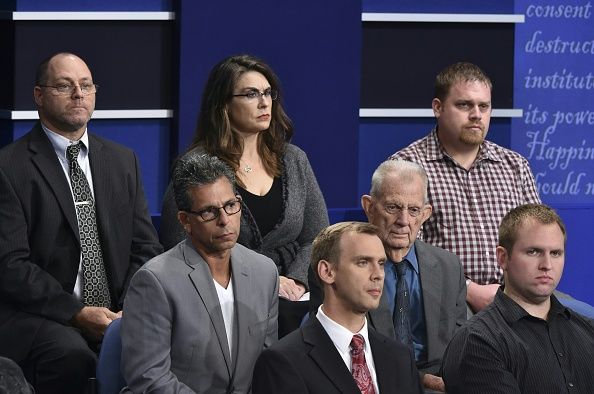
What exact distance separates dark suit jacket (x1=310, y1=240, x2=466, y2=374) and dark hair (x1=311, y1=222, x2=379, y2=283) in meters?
0.60

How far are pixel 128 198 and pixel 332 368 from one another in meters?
1.58

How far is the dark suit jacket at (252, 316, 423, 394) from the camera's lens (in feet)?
11.8

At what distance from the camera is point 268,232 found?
5086 mm

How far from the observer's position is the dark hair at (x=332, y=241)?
3840mm

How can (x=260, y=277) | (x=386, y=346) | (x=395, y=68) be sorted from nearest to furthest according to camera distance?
(x=386, y=346)
(x=260, y=277)
(x=395, y=68)

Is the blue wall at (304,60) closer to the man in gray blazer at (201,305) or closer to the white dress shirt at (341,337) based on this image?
the man in gray blazer at (201,305)

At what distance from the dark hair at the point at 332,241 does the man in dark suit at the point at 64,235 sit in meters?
1.06

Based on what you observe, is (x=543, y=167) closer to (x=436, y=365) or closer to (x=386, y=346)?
(x=436, y=365)

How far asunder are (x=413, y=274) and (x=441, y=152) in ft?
3.19

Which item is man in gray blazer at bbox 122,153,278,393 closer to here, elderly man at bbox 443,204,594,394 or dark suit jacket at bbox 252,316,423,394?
dark suit jacket at bbox 252,316,423,394

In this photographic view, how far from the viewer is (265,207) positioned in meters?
5.11

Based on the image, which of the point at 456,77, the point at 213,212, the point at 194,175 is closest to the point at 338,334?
the point at 213,212

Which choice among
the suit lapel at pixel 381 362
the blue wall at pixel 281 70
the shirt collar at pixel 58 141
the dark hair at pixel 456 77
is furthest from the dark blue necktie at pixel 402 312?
the blue wall at pixel 281 70

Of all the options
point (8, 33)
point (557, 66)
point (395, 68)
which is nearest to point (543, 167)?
point (557, 66)
